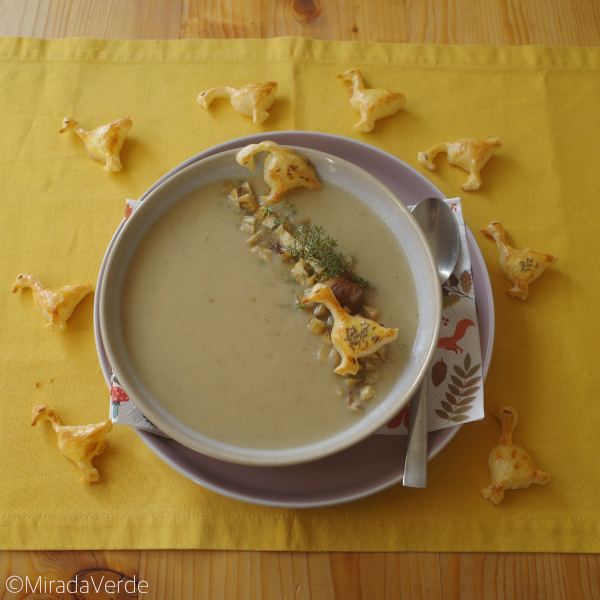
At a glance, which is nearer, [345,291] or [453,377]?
[345,291]

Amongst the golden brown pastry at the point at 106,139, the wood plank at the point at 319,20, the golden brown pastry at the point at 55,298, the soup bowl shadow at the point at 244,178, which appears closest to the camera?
the soup bowl shadow at the point at 244,178

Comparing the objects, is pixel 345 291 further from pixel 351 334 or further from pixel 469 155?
pixel 469 155

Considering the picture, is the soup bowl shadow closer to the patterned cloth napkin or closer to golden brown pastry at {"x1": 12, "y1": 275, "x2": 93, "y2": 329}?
the patterned cloth napkin

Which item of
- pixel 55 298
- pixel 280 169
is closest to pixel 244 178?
pixel 280 169

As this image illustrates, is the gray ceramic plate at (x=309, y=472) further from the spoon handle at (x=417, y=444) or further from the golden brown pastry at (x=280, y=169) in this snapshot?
the golden brown pastry at (x=280, y=169)

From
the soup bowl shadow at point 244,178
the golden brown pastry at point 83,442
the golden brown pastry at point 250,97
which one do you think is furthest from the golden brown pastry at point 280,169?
the golden brown pastry at point 83,442

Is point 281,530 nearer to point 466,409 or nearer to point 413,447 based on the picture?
point 413,447

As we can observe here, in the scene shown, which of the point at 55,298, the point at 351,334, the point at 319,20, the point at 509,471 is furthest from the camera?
the point at 319,20

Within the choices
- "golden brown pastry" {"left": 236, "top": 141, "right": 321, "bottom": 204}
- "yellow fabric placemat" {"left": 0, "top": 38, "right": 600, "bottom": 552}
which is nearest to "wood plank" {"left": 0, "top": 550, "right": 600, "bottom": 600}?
"yellow fabric placemat" {"left": 0, "top": 38, "right": 600, "bottom": 552}
